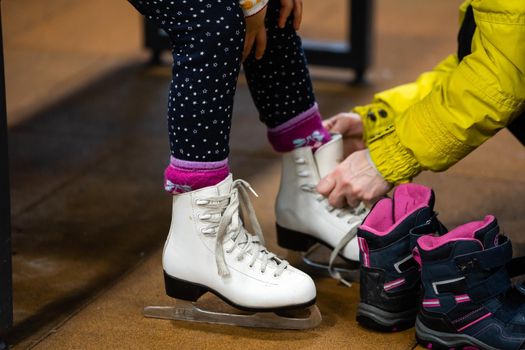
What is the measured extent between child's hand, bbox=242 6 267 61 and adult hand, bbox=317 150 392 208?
8.5 inches

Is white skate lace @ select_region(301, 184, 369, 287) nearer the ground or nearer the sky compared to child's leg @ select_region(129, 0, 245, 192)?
nearer the ground

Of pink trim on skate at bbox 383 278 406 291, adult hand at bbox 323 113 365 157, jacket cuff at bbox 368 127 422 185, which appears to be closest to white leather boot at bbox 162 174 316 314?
pink trim on skate at bbox 383 278 406 291

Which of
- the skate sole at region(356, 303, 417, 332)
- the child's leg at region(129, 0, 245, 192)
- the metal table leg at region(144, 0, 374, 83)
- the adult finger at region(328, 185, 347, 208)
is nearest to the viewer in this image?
the child's leg at region(129, 0, 245, 192)

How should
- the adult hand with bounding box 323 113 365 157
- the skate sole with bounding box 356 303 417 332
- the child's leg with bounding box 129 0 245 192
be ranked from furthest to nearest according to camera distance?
1. the adult hand with bounding box 323 113 365 157
2. the skate sole with bounding box 356 303 417 332
3. the child's leg with bounding box 129 0 245 192

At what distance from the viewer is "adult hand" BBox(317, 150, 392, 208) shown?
151 cm

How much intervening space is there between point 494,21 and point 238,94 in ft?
4.13

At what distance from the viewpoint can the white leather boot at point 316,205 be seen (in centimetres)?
158

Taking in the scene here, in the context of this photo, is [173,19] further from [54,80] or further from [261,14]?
[54,80]

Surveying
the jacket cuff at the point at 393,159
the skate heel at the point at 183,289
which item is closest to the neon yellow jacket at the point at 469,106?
the jacket cuff at the point at 393,159

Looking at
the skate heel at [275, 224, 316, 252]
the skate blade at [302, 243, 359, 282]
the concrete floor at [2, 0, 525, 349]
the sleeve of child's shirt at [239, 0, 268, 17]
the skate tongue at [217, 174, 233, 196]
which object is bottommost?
the concrete floor at [2, 0, 525, 349]

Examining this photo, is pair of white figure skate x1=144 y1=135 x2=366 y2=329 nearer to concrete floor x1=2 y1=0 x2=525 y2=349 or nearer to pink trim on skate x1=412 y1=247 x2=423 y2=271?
concrete floor x1=2 y1=0 x2=525 y2=349

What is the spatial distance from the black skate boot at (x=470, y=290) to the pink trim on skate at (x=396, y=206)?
0.09m

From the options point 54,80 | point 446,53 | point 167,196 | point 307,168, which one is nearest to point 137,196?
point 167,196

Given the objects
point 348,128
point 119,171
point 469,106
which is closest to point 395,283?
point 469,106
